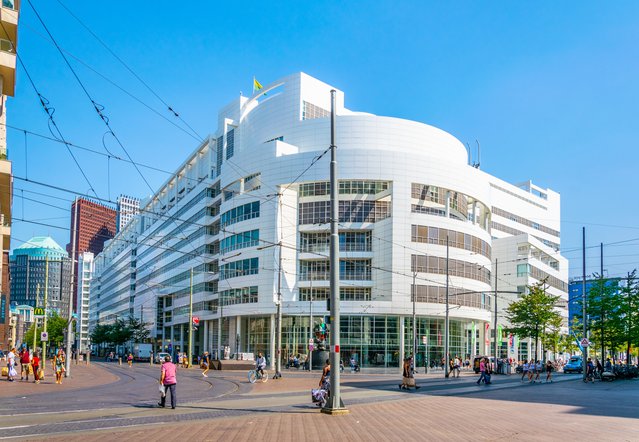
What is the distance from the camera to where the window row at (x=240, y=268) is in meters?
71.6

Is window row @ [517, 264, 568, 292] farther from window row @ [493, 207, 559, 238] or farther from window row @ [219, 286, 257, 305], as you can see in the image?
window row @ [219, 286, 257, 305]

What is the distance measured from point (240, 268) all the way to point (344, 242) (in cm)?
1264

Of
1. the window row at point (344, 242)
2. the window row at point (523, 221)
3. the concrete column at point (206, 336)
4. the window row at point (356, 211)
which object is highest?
the window row at point (523, 221)

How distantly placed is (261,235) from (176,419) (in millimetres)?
54053

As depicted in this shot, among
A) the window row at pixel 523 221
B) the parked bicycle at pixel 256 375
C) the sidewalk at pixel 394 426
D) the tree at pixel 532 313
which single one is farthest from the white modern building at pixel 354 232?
the sidewalk at pixel 394 426

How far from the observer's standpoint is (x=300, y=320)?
68.3 metres

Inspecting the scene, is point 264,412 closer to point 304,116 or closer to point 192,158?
point 304,116

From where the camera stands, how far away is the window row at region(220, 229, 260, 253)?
71.9m

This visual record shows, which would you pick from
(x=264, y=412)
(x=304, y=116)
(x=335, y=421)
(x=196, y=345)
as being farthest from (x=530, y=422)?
(x=196, y=345)

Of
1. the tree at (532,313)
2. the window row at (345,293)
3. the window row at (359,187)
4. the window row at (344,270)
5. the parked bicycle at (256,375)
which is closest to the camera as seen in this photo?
the parked bicycle at (256,375)

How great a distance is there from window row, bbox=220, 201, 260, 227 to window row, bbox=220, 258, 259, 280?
4.78 metres

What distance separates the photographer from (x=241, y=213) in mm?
74625

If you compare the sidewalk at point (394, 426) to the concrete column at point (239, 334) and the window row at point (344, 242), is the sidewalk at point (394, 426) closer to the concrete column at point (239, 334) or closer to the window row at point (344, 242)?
the window row at point (344, 242)

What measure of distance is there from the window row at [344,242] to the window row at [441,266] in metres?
5.34
